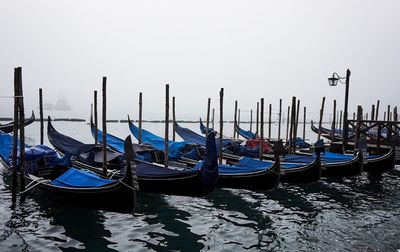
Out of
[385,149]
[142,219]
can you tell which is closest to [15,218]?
[142,219]

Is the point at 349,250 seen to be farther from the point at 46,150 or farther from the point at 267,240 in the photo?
the point at 46,150

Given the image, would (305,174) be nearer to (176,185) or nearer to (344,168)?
(344,168)

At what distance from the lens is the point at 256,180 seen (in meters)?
9.38

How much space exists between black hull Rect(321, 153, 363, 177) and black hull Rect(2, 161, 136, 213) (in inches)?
290

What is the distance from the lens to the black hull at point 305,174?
10406 millimetres

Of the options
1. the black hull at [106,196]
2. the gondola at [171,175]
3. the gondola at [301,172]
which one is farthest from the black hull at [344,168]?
the black hull at [106,196]

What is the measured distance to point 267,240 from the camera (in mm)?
6652

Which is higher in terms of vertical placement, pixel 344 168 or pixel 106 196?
pixel 106 196

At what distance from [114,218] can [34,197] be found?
2.84 meters

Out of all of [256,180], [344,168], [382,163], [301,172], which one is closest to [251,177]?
[256,180]

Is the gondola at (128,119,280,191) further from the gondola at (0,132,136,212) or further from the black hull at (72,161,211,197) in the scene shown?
the gondola at (0,132,136,212)

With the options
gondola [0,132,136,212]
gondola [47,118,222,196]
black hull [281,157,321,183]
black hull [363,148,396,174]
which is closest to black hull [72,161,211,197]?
gondola [47,118,222,196]

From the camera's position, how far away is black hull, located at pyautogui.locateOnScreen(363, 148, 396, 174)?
463 inches

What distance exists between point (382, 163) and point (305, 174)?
10.8 ft
